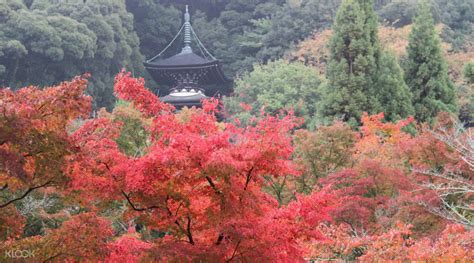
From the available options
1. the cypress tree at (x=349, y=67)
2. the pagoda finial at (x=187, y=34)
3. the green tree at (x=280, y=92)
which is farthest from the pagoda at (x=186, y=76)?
the cypress tree at (x=349, y=67)

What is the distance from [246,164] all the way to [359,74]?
14560 millimetres

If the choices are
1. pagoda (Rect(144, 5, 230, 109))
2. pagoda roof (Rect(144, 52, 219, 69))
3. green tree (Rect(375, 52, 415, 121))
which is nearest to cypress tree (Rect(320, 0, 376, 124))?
green tree (Rect(375, 52, 415, 121))

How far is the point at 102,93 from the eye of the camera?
30.8 meters

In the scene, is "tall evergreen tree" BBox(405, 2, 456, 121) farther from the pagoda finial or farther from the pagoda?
the pagoda finial

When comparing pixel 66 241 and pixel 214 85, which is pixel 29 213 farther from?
pixel 214 85

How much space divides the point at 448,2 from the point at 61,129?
31071 millimetres

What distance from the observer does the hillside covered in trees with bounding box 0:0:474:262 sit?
667 cm

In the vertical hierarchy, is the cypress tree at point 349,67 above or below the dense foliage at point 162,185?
below

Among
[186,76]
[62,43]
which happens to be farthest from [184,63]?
[62,43]

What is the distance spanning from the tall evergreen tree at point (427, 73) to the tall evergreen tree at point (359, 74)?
4.00 feet

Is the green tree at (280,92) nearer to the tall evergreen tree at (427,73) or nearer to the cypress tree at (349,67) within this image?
the cypress tree at (349,67)

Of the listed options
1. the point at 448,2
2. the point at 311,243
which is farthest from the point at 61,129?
the point at 448,2

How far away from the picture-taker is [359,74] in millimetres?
20859

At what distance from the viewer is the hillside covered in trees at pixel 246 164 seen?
6.67 m
